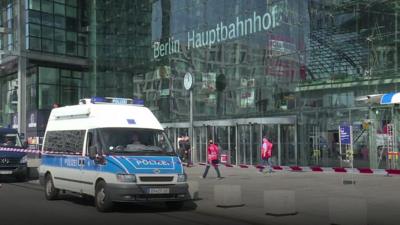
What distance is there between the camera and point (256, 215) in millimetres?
13203

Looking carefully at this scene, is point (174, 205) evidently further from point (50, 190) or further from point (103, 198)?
point (50, 190)

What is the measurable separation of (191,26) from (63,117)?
2386 cm

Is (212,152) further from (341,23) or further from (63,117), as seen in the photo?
(341,23)

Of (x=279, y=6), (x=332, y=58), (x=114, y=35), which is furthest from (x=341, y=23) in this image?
(x=114, y=35)

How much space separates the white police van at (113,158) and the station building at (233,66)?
1245cm

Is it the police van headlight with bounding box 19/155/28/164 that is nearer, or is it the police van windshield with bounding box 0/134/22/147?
the police van headlight with bounding box 19/155/28/164

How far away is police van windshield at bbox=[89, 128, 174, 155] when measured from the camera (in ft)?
45.6

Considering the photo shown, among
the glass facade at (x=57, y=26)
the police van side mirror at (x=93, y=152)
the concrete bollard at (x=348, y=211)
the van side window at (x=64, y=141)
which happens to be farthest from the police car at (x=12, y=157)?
the glass facade at (x=57, y=26)

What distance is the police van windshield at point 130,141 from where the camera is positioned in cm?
1391

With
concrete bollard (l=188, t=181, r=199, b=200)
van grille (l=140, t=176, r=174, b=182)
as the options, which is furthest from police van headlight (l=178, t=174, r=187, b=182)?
concrete bollard (l=188, t=181, r=199, b=200)

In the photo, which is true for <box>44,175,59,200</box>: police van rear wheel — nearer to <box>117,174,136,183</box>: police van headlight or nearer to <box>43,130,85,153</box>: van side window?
<box>43,130,85,153</box>: van side window

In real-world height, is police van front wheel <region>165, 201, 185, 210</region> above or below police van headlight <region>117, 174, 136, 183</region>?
below

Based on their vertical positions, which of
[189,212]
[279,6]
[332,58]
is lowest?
[189,212]

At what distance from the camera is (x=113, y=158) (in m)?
13.4
